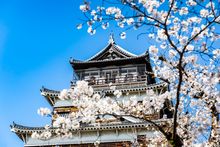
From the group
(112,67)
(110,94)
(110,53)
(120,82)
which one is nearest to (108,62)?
(112,67)

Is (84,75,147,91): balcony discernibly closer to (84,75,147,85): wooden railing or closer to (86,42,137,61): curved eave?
(84,75,147,85): wooden railing

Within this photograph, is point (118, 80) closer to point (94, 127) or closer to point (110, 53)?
point (110, 53)

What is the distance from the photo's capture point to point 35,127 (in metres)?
28.4

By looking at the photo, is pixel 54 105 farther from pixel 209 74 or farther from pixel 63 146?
pixel 209 74

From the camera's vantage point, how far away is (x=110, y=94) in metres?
31.2

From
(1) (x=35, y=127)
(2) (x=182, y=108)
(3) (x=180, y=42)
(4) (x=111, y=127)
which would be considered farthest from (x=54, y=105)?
(3) (x=180, y=42)

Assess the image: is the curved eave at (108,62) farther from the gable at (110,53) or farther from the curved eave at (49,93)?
the curved eave at (49,93)

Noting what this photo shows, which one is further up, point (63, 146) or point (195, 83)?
point (195, 83)

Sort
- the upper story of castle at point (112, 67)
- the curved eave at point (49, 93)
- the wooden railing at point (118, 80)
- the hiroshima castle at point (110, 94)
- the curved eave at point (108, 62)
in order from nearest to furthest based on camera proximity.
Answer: the hiroshima castle at point (110, 94), the curved eave at point (49, 93), the wooden railing at point (118, 80), the upper story of castle at point (112, 67), the curved eave at point (108, 62)

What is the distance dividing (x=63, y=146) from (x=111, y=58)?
33.4ft

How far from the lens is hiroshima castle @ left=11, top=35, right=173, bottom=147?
27312 mm

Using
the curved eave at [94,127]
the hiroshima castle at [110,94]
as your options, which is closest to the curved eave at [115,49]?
the hiroshima castle at [110,94]

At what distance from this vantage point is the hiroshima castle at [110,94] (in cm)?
2731

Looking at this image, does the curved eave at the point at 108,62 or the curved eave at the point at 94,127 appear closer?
the curved eave at the point at 94,127
